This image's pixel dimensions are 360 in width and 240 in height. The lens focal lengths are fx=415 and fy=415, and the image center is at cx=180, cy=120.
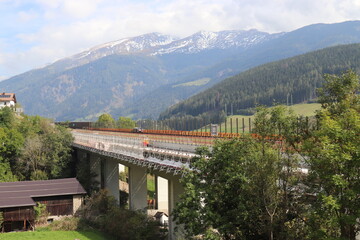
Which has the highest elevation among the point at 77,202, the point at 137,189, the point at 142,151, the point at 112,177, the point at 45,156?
the point at 142,151

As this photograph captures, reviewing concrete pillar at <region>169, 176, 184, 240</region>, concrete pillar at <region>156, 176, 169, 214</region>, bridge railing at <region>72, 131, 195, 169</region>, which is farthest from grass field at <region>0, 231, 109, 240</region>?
concrete pillar at <region>156, 176, 169, 214</region>

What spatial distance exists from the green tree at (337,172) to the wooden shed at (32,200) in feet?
115

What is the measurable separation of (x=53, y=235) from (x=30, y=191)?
912 centimetres

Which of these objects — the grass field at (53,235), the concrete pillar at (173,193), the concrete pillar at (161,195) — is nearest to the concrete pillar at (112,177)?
the concrete pillar at (161,195)

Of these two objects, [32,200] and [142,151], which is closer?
[142,151]

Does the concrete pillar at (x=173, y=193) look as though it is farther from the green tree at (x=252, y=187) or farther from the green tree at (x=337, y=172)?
the green tree at (x=337, y=172)

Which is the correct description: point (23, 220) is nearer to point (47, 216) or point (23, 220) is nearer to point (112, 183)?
point (47, 216)

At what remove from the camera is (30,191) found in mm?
46188

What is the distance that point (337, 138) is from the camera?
45.4 ft

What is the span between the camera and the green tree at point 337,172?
1327 centimetres

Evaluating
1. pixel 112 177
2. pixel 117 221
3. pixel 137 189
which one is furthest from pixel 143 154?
pixel 112 177

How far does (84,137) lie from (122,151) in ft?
82.4

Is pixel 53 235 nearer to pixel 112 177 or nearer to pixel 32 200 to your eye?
pixel 32 200

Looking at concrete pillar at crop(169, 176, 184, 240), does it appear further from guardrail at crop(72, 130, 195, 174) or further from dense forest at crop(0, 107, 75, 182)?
dense forest at crop(0, 107, 75, 182)
